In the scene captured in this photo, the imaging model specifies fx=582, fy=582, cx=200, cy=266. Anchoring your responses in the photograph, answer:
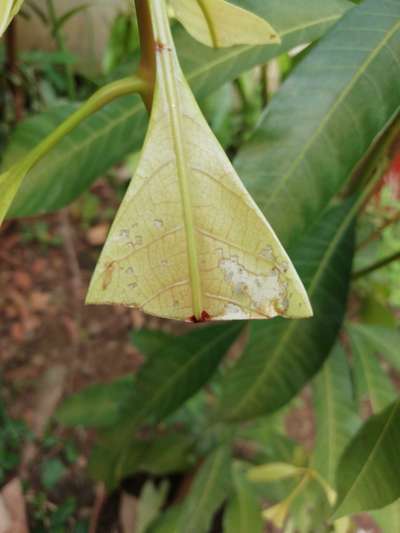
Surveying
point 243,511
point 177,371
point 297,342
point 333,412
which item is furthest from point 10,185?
point 243,511

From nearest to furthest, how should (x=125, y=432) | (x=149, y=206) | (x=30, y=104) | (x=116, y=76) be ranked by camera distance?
(x=149, y=206)
(x=116, y=76)
(x=125, y=432)
(x=30, y=104)

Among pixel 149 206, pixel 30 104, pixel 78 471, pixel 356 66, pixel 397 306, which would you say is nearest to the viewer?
pixel 149 206

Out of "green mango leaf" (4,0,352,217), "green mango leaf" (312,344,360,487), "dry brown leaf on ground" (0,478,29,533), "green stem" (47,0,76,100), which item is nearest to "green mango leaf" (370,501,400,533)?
"green mango leaf" (312,344,360,487)

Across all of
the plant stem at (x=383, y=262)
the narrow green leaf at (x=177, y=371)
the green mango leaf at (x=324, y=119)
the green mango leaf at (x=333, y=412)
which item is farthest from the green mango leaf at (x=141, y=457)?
the green mango leaf at (x=324, y=119)

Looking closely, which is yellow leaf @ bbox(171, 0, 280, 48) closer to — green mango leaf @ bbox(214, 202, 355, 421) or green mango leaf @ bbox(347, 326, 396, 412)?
green mango leaf @ bbox(214, 202, 355, 421)

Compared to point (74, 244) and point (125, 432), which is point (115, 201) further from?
point (125, 432)

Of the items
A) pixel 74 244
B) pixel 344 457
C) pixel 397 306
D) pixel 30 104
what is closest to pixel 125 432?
pixel 344 457
